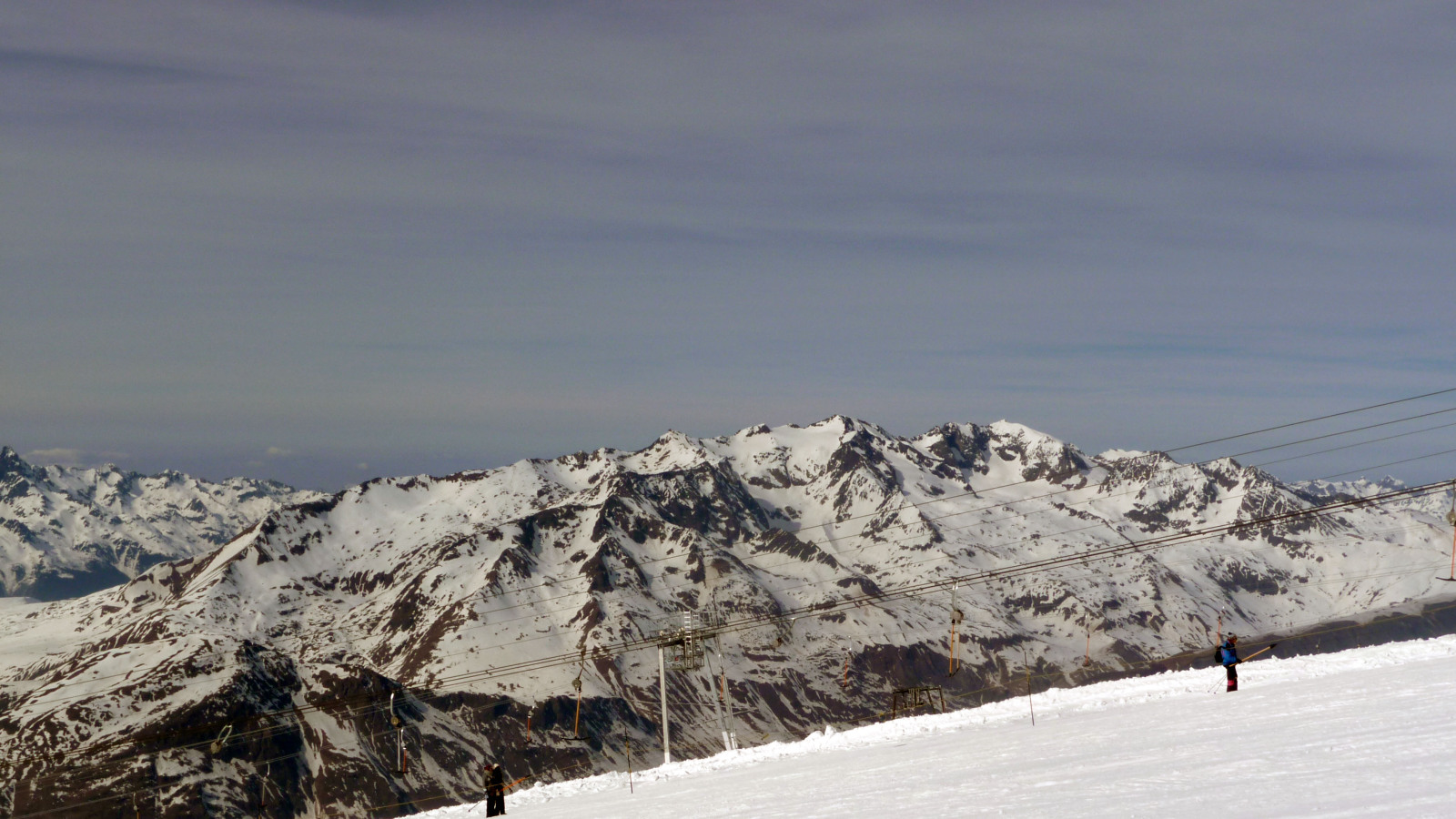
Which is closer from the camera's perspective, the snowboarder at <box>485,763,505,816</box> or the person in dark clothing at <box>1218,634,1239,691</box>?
the person in dark clothing at <box>1218,634,1239,691</box>

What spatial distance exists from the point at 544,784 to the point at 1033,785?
3295 centimetres

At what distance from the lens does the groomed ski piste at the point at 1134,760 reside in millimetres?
25344

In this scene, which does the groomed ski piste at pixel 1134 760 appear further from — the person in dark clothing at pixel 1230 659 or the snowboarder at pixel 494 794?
the snowboarder at pixel 494 794

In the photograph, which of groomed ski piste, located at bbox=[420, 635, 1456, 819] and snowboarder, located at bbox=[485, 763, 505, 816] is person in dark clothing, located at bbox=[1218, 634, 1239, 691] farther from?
snowboarder, located at bbox=[485, 763, 505, 816]

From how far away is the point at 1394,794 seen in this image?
2252cm

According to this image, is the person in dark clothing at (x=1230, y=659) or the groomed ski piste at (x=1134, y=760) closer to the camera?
the groomed ski piste at (x=1134, y=760)

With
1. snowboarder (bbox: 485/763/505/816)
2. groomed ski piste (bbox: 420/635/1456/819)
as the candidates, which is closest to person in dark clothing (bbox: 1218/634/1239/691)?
groomed ski piste (bbox: 420/635/1456/819)

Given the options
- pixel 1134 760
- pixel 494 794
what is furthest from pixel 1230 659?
pixel 494 794

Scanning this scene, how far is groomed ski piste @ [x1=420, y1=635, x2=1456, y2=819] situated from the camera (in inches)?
998

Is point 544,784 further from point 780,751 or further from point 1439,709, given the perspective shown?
point 1439,709

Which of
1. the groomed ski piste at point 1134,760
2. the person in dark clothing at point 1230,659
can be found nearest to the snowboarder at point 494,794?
the groomed ski piste at point 1134,760

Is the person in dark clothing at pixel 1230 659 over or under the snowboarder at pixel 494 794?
over

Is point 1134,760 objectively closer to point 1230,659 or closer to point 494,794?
point 1230,659

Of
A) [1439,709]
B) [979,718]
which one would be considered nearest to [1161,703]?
[979,718]
